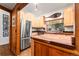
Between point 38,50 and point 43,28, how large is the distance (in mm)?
328

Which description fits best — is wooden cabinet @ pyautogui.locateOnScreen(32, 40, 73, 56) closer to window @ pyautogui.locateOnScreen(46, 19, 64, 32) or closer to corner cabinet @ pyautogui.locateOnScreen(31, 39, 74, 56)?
corner cabinet @ pyautogui.locateOnScreen(31, 39, 74, 56)

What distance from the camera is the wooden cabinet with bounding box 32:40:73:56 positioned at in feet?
4.17

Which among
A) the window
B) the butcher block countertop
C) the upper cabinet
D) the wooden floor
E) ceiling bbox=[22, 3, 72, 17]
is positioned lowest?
the wooden floor

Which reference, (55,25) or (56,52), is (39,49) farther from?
(55,25)

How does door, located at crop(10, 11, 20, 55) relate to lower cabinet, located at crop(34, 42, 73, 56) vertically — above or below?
above

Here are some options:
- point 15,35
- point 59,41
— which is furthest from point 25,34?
point 59,41

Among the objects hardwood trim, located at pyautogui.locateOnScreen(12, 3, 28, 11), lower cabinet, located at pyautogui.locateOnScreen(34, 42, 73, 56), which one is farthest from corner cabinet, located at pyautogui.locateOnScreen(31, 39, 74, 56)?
hardwood trim, located at pyautogui.locateOnScreen(12, 3, 28, 11)

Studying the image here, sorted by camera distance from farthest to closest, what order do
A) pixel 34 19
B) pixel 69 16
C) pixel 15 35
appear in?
pixel 15 35 < pixel 34 19 < pixel 69 16

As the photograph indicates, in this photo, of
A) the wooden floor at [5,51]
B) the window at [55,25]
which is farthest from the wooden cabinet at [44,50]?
the wooden floor at [5,51]

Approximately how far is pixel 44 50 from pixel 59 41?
9.7 inches

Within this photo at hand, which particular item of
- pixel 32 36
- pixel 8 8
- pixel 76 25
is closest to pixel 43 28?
pixel 32 36

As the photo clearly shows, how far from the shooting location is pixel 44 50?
54.2 inches

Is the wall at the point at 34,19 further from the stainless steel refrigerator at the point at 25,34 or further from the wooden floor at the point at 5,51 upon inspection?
the wooden floor at the point at 5,51

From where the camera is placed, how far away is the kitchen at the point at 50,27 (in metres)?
1.22
